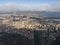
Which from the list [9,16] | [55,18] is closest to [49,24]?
[55,18]

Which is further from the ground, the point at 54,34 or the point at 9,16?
the point at 9,16

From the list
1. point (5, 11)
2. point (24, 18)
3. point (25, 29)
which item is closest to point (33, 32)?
point (25, 29)

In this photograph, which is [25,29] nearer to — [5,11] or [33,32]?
[33,32]

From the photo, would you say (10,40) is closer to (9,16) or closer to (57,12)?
(9,16)

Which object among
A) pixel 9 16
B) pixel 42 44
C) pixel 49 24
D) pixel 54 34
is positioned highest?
pixel 9 16

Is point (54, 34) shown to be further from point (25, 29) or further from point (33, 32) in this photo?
point (25, 29)

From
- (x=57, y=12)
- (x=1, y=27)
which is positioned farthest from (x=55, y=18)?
(x=1, y=27)

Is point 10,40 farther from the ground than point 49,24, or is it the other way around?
point 49,24
